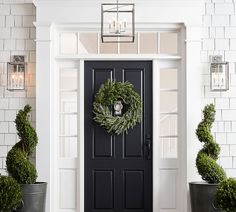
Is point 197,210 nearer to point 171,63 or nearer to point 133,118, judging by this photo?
point 133,118

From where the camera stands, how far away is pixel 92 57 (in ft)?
27.6

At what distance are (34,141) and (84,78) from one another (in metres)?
1.21

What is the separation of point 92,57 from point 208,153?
6.67 feet

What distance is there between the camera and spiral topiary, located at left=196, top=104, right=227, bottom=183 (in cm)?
773

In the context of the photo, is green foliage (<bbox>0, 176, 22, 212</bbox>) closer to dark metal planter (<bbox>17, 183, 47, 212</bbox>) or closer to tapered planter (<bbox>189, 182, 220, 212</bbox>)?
dark metal planter (<bbox>17, 183, 47, 212</bbox>)

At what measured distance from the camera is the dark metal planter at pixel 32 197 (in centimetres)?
754

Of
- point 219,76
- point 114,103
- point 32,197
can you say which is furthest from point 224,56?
point 32,197

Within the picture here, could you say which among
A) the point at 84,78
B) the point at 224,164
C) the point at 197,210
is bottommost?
the point at 197,210

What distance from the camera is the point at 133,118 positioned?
27.3 feet

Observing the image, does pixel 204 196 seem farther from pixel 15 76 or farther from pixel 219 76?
pixel 15 76

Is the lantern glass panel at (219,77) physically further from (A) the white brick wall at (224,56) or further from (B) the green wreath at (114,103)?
(B) the green wreath at (114,103)

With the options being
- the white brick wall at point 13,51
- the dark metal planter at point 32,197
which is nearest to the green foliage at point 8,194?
the dark metal planter at point 32,197

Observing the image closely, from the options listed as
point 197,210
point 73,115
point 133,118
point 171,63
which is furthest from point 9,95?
point 197,210

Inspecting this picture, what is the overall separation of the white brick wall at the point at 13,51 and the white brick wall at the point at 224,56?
2.36 metres
